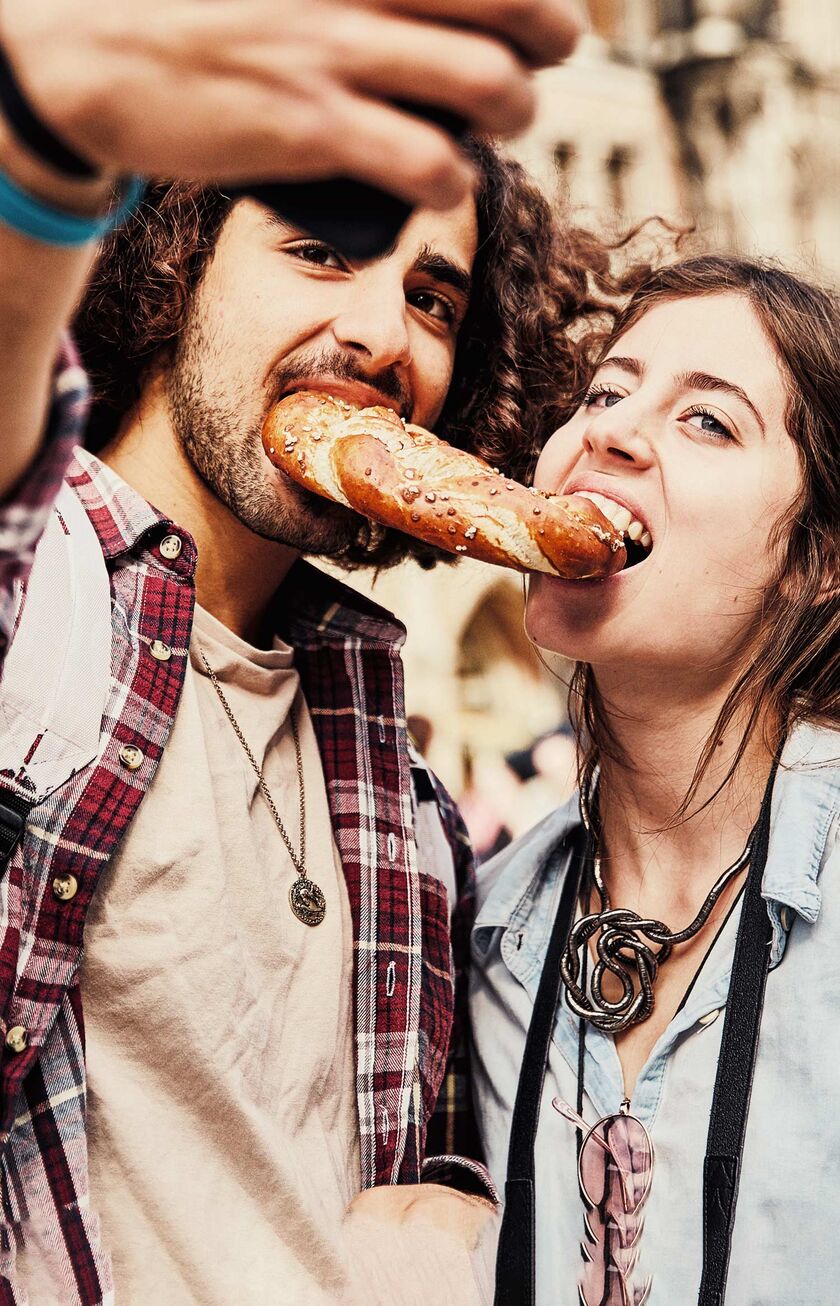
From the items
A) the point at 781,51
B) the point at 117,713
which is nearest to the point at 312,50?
the point at 117,713

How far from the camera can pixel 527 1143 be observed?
8.30ft

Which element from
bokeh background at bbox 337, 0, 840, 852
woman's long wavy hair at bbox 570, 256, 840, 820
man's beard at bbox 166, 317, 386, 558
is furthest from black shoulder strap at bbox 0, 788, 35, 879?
bokeh background at bbox 337, 0, 840, 852

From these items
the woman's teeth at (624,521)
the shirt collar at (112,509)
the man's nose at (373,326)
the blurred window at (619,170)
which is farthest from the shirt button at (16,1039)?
the blurred window at (619,170)

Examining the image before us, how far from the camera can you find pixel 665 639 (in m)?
2.62

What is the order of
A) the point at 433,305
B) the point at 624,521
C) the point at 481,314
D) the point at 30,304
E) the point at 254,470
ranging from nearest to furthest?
the point at 30,304
the point at 624,521
the point at 254,470
the point at 433,305
the point at 481,314

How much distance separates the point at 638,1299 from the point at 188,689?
1316mm

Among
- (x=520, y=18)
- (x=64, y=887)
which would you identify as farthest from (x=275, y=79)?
(x=64, y=887)

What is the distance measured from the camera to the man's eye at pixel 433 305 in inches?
123

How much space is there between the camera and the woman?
7.54 feet

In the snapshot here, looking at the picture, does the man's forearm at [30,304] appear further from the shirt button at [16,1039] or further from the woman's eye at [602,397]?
the woman's eye at [602,397]

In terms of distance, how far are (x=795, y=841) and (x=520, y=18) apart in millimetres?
1863

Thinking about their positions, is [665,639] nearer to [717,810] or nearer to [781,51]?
[717,810]

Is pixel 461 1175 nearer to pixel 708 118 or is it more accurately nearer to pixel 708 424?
pixel 708 424

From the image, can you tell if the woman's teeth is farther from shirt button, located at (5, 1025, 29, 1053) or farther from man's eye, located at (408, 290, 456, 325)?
shirt button, located at (5, 1025, 29, 1053)
